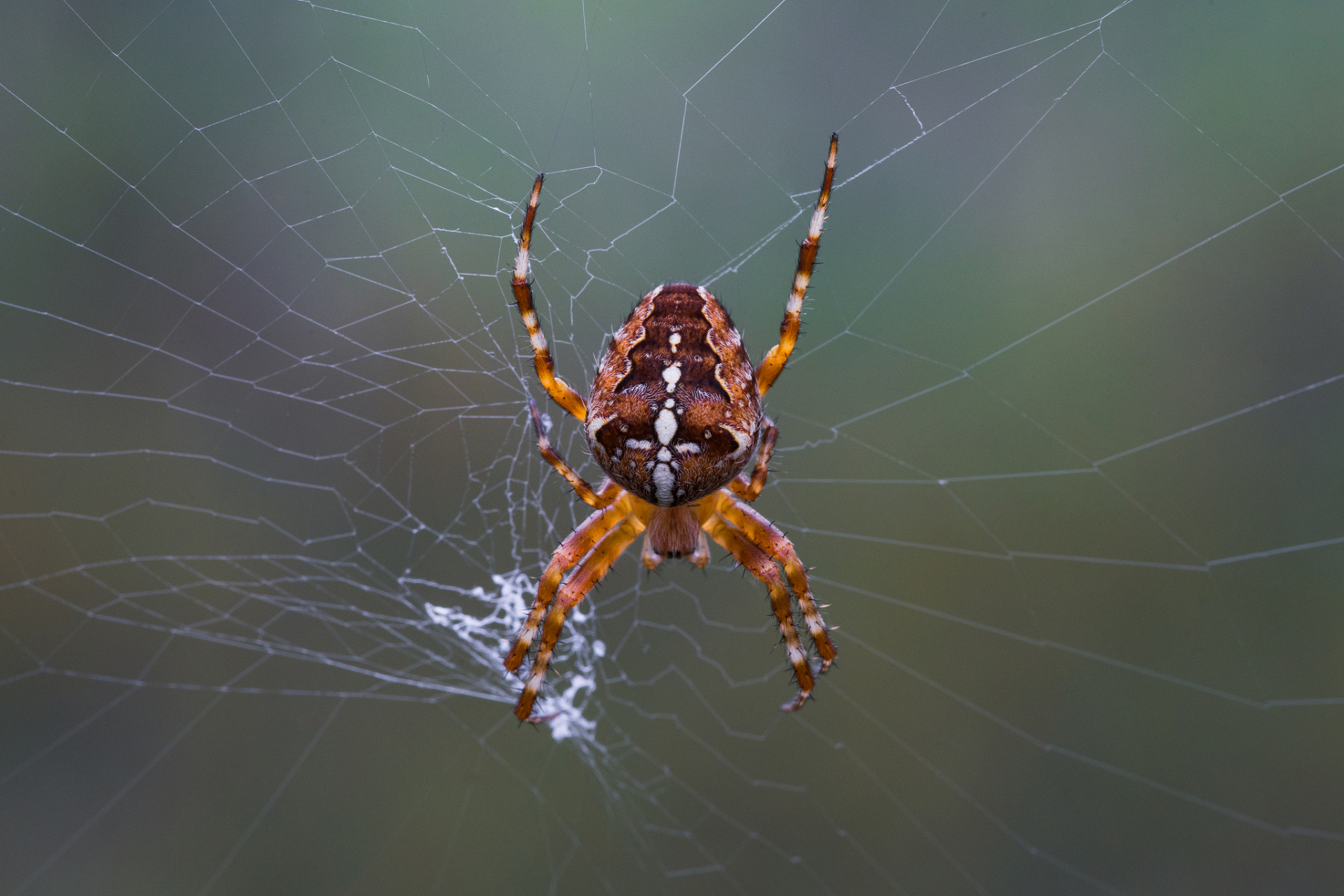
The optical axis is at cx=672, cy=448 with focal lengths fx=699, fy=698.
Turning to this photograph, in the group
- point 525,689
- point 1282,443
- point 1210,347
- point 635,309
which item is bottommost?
point 525,689

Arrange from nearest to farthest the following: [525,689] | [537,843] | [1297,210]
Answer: [525,689]
[1297,210]
[537,843]

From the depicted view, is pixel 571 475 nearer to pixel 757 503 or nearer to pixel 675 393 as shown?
pixel 675 393

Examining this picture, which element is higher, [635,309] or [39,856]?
[635,309]

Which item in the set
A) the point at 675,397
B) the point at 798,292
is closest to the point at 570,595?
the point at 675,397

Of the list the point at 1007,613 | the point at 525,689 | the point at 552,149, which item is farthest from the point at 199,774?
the point at 1007,613

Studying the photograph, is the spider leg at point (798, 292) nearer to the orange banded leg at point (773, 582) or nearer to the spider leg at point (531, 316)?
the spider leg at point (531, 316)

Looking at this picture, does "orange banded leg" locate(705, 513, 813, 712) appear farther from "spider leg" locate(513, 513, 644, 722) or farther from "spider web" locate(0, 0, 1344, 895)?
"spider web" locate(0, 0, 1344, 895)

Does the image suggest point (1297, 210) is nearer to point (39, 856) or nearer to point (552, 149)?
point (552, 149)
